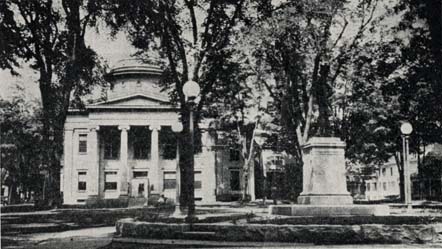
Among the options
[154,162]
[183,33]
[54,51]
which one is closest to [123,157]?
[154,162]

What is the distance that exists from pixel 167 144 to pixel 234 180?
8.26 metres

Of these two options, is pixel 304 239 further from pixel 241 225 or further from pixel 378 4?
pixel 378 4

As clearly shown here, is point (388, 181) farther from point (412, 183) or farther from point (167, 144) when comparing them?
point (167, 144)

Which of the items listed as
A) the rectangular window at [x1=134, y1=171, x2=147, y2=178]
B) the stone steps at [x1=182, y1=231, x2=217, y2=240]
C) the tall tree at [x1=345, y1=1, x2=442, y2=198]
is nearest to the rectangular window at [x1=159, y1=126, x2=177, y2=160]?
the rectangular window at [x1=134, y1=171, x2=147, y2=178]

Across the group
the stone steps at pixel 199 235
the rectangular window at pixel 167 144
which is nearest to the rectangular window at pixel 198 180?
the rectangular window at pixel 167 144

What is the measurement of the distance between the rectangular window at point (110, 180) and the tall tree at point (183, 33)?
38.2 meters

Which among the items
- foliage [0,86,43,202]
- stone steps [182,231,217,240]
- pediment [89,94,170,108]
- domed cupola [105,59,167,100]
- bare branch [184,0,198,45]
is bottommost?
stone steps [182,231,217,240]

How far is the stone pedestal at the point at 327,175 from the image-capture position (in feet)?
49.5

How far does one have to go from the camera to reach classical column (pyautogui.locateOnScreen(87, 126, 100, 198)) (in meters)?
55.1

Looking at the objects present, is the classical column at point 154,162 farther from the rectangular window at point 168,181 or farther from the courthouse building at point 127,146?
the rectangular window at point 168,181

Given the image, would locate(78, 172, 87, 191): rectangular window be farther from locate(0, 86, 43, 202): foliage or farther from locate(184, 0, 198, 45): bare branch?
locate(184, 0, 198, 45): bare branch

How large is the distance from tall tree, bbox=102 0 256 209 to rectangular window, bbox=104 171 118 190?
38.2 m

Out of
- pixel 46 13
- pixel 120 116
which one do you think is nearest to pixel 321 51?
pixel 46 13

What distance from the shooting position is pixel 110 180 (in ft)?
185
